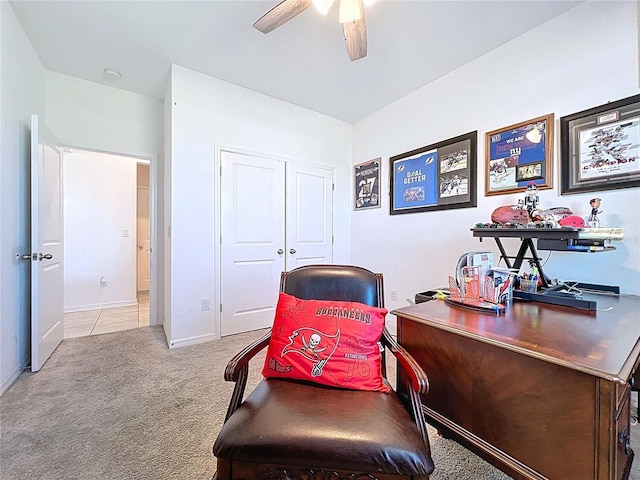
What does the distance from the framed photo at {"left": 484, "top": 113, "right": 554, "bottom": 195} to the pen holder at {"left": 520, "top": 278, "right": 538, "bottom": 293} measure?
851 millimetres

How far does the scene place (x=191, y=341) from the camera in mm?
2607

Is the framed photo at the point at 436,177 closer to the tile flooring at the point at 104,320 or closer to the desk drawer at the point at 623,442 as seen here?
the desk drawer at the point at 623,442

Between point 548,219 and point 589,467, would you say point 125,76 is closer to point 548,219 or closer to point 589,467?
point 548,219

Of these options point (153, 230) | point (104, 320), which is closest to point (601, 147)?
point (153, 230)

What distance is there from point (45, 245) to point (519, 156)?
3.90m

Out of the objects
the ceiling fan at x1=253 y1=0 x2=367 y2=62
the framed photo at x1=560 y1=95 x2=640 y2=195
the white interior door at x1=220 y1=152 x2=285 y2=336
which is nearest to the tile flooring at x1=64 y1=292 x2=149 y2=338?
the white interior door at x1=220 y1=152 x2=285 y2=336

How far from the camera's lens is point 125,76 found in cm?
269

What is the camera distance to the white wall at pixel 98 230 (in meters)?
3.77

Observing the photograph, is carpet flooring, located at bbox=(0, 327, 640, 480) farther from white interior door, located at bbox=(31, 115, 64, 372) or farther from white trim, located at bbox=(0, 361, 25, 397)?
white interior door, located at bbox=(31, 115, 64, 372)

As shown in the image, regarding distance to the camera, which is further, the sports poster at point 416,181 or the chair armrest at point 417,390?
the sports poster at point 416,181

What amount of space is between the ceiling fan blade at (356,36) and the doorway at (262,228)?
1.61 metres

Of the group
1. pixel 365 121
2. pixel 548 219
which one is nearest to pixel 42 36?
pixel 365 121

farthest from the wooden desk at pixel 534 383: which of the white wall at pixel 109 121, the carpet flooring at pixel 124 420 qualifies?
the white wall at pixel 109 121

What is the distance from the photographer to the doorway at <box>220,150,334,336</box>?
113 inches
